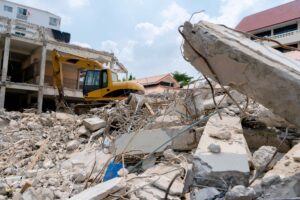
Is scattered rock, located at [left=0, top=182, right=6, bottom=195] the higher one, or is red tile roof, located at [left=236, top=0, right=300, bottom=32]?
red tile roof, located at [left=236, top=0, right=300, bottom=32]

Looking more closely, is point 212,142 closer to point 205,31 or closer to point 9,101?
point 205,31

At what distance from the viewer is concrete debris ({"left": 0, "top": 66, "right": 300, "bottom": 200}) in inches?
122

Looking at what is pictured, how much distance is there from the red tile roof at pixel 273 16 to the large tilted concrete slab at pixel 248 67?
96.2 ft

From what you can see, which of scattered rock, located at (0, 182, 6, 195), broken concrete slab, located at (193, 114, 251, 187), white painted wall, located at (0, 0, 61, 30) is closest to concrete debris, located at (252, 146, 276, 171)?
broken concrete slab, located at (193, 114, 251, 187)

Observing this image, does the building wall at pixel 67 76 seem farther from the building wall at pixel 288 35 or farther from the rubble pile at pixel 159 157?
the building wall at pixel 288 35

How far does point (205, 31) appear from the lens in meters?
3.13

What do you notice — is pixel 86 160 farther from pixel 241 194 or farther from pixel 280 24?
pixel 280 24

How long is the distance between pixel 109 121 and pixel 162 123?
6.70 feet

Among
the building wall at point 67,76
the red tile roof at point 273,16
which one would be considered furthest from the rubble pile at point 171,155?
the red tile roof at point 273,16

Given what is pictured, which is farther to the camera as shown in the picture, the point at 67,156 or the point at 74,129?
the point at 74,129

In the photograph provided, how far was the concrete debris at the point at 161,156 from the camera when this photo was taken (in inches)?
122

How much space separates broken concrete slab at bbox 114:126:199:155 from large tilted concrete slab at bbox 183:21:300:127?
1457 mm

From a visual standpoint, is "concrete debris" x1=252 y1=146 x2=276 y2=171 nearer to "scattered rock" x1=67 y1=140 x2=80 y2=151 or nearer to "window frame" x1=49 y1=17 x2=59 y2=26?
"scattered rock" x1=67 y1=140 x2=80 y2=151

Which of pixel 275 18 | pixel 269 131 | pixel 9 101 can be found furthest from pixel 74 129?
pixel 275 18
